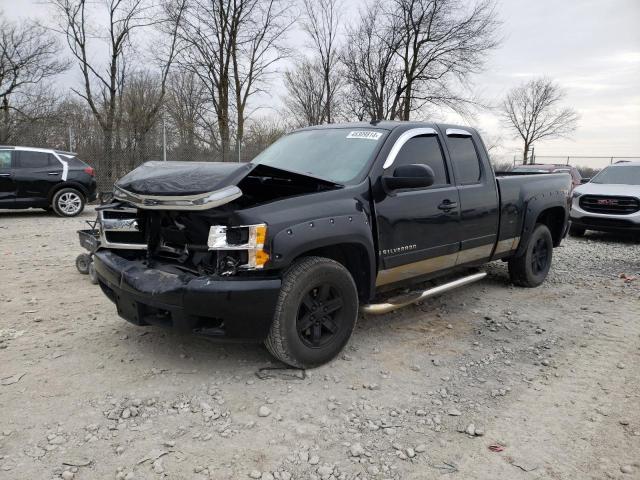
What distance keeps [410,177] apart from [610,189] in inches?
324

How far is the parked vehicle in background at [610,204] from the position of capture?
934 centimetres

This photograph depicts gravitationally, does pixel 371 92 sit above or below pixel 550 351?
above

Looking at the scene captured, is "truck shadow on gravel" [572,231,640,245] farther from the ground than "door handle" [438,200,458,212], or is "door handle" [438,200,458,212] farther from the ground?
"door handle" [438,200,458,212]

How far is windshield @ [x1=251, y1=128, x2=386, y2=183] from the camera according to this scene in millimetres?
3859

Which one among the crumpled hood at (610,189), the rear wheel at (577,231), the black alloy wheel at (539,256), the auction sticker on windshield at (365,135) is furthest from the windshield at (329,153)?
the rear wheel at (577,231)

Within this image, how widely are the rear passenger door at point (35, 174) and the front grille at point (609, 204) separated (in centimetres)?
1156

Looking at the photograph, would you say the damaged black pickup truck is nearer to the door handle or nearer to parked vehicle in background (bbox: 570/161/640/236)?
the door handle

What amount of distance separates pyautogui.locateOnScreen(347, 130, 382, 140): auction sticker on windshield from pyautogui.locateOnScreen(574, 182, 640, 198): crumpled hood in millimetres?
7687

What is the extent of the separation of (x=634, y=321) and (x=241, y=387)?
397 cm

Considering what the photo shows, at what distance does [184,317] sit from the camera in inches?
118

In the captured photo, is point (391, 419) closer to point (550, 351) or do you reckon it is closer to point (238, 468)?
point (238, 468)

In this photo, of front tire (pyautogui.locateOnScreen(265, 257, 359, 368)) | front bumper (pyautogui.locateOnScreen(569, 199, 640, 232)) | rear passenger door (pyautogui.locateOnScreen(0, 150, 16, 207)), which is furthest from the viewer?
rear passenger door (pyautogui.locateOnScreen(0, 150, 16, 207))

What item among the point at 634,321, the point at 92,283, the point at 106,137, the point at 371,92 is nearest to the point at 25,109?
the point at 106,137

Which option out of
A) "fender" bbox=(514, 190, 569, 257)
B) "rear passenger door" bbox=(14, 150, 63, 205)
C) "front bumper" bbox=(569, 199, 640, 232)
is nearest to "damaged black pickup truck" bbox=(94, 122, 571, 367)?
"fender" bbox=(514, 190, 569, 257)
